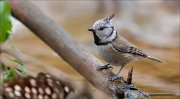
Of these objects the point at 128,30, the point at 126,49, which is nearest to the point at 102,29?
the point at 126,49

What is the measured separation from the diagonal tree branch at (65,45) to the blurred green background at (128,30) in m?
1.36

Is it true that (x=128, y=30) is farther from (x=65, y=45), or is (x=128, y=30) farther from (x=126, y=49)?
(x=126, y=49)

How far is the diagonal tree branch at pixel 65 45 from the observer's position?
10.7 ft

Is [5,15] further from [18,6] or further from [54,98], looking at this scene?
[54,98]

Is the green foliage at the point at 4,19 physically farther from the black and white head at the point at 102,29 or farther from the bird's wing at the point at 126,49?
the bird's wing at the point at 126,49

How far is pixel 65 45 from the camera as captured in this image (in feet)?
12.1

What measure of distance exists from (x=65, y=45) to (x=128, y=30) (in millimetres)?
3331

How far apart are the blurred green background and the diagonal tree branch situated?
136cm


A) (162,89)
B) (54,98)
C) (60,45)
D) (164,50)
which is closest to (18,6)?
(60,45)

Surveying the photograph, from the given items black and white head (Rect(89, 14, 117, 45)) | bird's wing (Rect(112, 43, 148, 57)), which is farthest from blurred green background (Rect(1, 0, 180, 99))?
black and white head (Rect(89, 14, 117, 45))

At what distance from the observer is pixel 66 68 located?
5680 mm

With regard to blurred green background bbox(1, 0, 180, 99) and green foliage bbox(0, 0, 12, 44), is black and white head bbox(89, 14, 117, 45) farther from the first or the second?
blurred green background bbox(1, 0, 180, 99)

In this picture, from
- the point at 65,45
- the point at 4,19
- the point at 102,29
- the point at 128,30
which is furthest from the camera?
the point at 128,30

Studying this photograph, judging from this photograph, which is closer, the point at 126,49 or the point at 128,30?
the point at 126,49
